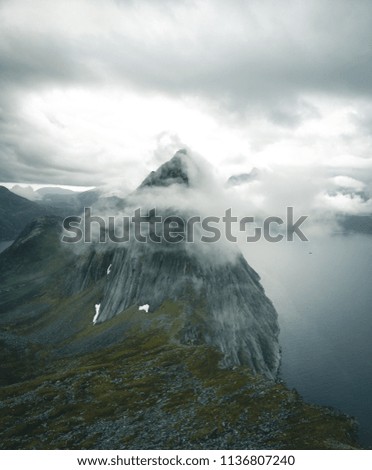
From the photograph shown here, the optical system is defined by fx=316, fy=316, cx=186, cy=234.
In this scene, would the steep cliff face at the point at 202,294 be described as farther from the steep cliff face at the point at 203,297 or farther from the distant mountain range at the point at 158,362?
the distant mountain range at the point at 158,362

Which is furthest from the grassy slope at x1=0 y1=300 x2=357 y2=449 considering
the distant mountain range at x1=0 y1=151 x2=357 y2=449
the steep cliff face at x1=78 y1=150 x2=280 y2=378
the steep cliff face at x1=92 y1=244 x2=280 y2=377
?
the steep cliff face at x1=78 y1=150 x2=280 y2=378

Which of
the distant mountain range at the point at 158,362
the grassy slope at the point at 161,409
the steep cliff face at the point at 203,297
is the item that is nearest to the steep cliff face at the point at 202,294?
the steep cliff face at the point at 203,297

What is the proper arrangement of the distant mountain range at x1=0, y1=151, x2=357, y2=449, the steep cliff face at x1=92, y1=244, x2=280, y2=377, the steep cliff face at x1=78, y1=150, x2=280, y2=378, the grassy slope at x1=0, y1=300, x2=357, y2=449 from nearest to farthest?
the grassy slope at x1=0, y1=300, x2=357, y2=449 < the distant mountain range at x1=0, y1=151, x2=357, y2=449 < the steep cliff face at x1=92, y1=244, x2=280, y2=377 < the steep cliff face at x1=78, y1=150, x2=280, y2=378

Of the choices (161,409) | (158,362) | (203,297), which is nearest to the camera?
(161,409)

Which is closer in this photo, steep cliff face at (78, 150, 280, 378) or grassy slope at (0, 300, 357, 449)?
grassy slope at (0, 300, 357, 449)

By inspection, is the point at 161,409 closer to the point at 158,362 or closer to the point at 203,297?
the point at 158,362

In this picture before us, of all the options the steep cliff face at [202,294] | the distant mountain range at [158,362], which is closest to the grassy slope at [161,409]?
the distant mountain range at [158,362]

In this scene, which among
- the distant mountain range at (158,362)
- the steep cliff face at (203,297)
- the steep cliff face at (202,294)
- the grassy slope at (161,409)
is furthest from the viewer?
the steep cliff face at (202,294)

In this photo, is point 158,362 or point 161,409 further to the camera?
point 158,362

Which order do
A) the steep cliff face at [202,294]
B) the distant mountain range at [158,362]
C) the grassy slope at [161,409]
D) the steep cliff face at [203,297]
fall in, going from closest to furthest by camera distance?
1. the grassy slope at [161,409]
2. the distant mountain range at [158,362]
3. the steep cliff face at [203,297]
4. the steep cliff face at [202,294]

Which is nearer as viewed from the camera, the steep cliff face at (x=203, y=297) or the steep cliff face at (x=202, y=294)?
the steep cliff face at (x=203, y=297)

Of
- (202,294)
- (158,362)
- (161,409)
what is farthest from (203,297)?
(161,409)

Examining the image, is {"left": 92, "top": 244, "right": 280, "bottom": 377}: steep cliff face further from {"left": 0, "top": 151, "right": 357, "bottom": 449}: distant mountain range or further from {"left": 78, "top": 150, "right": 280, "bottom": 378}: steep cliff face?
{"left": 0, "top": 151, "right": 357, "bottom": 449}: distant mountain range
